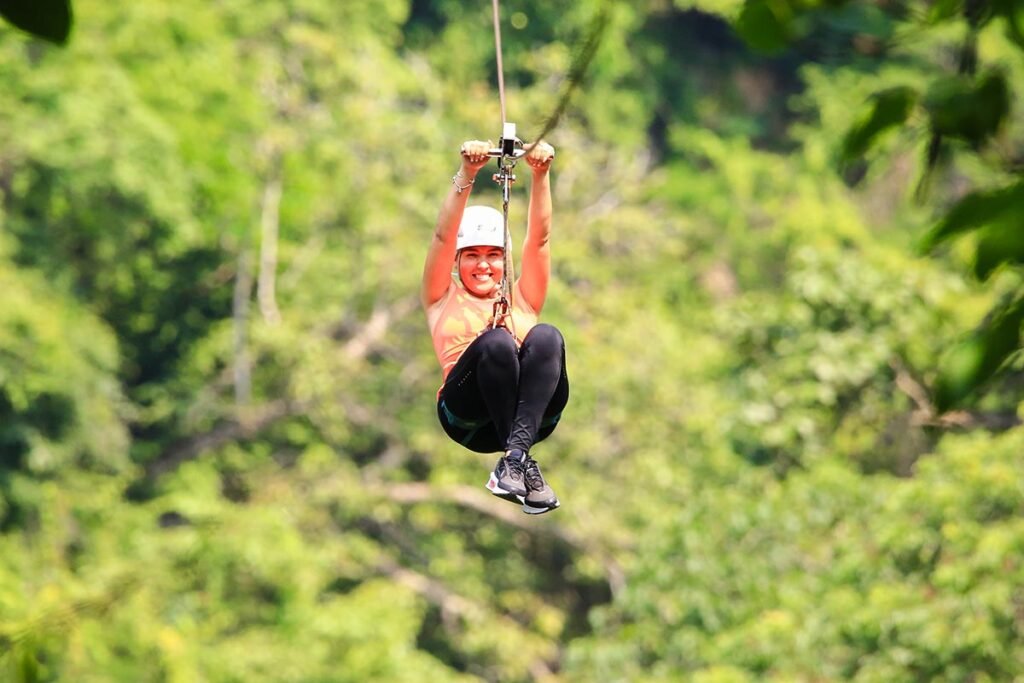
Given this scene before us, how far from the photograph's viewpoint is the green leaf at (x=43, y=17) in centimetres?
101

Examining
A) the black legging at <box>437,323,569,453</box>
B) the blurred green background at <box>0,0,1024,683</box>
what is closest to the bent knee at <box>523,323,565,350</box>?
the black legging at <box>437,323,569,453</box>

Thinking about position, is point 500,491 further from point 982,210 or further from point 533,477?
point 982,210

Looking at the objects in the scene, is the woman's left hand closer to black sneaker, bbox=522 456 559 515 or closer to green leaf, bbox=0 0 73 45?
black sneaker, bbox=522 456 559 515

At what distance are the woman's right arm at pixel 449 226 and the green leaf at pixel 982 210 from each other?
2.39 meters

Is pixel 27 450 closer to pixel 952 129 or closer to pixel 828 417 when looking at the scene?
pixel 828 417

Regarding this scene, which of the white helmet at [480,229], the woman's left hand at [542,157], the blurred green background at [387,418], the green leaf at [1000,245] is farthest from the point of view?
the blurred green background at [387,418]

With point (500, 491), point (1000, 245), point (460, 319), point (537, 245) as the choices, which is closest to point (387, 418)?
point (460, 319)

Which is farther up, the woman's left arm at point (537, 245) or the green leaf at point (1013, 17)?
the green leaf at point (1013, 17)

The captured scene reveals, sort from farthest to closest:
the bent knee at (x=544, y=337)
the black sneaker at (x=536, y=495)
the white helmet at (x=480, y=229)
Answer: the white helmet at (x=480, y=229) < the bent knee at (x=544, y=337) < the black sneaker at (x=536, y=495)

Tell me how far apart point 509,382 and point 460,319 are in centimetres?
28

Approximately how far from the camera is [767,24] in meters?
1.05

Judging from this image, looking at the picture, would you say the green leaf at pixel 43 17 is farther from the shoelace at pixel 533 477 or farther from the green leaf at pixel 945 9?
the shoelace at pixel 533 477

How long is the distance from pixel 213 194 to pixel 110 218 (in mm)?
1608

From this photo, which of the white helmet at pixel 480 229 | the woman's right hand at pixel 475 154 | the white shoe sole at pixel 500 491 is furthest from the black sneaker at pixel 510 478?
the woman's right hand at pixel 475 154
